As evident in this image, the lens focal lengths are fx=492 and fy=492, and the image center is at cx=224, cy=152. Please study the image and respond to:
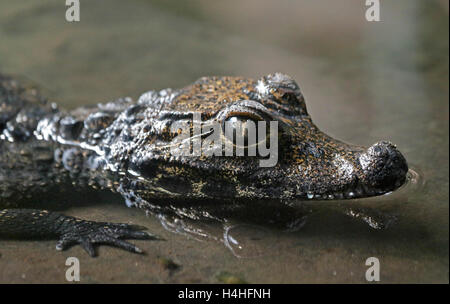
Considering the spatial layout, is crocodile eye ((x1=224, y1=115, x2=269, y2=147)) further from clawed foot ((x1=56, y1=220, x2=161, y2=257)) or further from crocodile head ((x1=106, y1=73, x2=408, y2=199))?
clawed foot ((x1=56, y1=220, x2=161, y2=257))

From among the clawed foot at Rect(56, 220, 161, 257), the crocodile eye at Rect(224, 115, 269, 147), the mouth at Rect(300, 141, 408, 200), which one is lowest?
the clawed foot at Rect(56, 220, 161, 257)

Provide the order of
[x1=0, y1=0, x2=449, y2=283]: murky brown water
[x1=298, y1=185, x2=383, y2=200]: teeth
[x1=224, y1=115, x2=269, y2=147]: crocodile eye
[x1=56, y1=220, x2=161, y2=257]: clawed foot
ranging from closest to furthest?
[x1=0, y1=0, x2=449, y2=283]: murky brown water < [x1=56, y1=220, x2=161, y2=257]: clawed foot < [x1=298, y1=185, x2=383, y2=200]: teeth < [x1=224, y1=115, x2=269, y2=147]: crocodile eye

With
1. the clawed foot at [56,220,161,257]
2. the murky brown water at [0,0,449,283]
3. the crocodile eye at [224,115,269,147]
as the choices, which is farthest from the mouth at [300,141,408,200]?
the clawed foot at [56,220,161,257]

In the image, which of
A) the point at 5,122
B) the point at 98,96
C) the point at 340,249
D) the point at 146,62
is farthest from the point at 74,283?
the point at 146,62

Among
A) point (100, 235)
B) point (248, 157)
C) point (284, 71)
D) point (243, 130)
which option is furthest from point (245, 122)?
point (284, 71)

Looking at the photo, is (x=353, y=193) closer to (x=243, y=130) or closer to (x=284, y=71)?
(x=243, y=130)

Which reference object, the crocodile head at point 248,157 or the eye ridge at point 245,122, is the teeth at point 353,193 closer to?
the crocodile head at point 248,157
